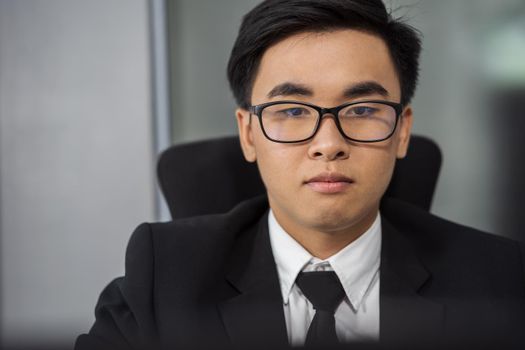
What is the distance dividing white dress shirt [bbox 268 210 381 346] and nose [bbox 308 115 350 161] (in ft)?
0.72

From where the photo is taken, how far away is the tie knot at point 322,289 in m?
1.11

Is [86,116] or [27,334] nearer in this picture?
[27,334]

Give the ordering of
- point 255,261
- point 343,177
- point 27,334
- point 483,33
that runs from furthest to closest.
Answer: point 483,33
point 255,261
point 343,177
point 27,334

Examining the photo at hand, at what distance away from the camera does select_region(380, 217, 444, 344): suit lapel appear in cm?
112

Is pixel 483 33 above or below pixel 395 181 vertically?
above

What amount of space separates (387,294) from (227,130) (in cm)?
133

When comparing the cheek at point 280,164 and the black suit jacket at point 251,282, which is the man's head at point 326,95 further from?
the black suit jacket at point 251,282

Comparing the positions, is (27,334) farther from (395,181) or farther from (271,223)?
(395,181)

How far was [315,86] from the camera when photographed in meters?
1.08

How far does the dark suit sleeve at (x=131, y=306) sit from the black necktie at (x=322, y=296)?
0.91ft

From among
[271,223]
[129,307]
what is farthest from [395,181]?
[129,307]

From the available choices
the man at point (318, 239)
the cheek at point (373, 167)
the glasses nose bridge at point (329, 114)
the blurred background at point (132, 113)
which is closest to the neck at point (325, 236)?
the man at point (318, 239)

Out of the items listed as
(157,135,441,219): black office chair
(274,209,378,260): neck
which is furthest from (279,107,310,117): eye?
(157,135,441,219): black office chair

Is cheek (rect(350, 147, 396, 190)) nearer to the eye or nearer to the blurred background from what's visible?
the eye
